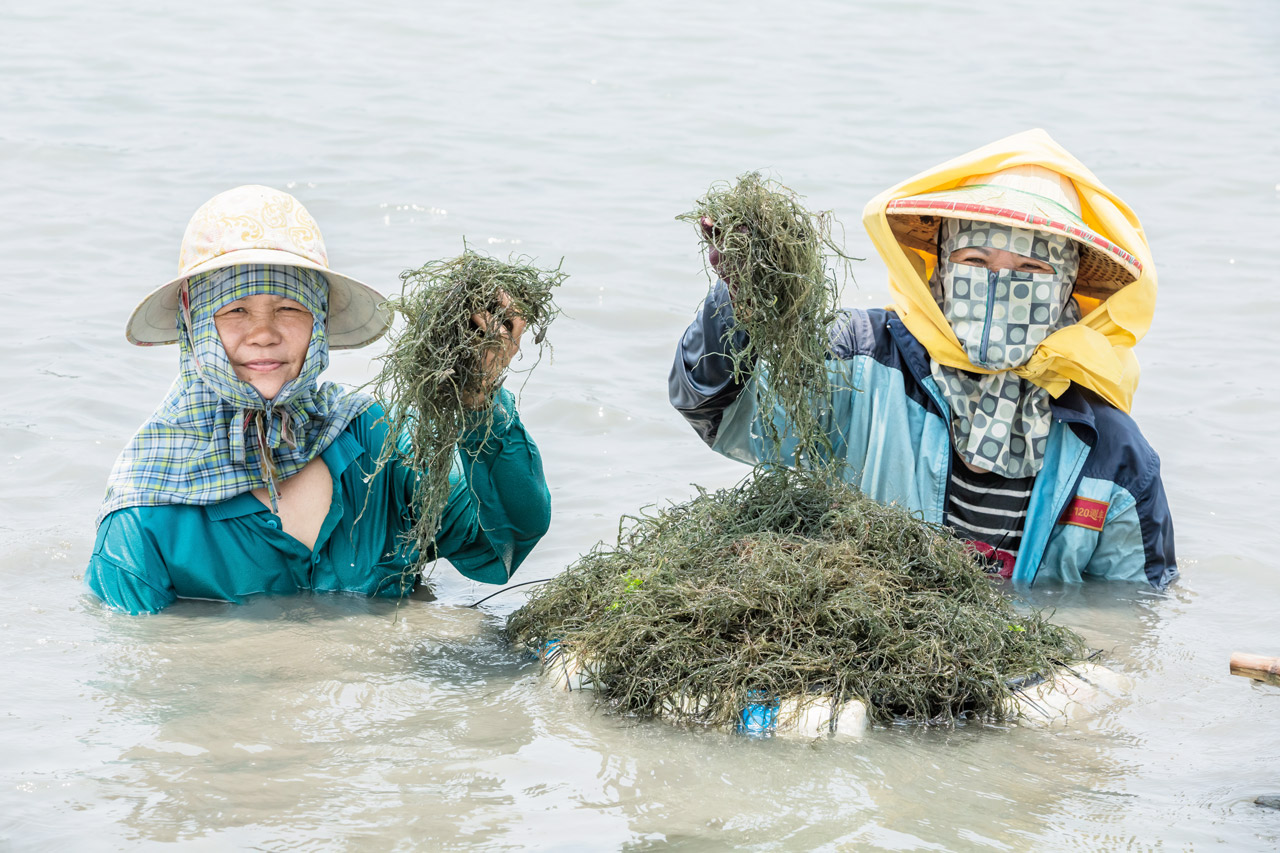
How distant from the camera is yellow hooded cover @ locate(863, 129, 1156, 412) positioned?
4.64 m

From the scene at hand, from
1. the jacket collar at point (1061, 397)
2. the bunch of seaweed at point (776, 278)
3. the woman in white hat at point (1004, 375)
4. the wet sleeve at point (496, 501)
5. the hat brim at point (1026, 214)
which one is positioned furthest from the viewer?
the jacket collar at point (1061, 397)

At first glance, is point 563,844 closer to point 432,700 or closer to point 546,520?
point 432,700

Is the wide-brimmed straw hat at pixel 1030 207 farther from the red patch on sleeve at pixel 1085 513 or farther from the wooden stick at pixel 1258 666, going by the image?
the wooden stick at pixel 1258 666

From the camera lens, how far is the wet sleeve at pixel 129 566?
14.9 ft

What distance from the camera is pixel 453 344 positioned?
393cm

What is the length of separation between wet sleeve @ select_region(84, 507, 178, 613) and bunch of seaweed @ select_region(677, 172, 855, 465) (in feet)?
6.54

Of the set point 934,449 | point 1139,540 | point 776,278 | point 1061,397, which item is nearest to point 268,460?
point 776,278

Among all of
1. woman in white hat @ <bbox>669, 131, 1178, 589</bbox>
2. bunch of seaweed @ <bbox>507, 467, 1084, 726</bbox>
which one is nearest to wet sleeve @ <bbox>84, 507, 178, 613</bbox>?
bunch of seaweed @ <bbox>507, 467, 1084, 726</bbox>

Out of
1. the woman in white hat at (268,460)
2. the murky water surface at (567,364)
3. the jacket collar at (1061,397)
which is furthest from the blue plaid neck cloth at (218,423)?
the jacket collar at (1061,397)

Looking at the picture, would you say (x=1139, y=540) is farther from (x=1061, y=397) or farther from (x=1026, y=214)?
(x=1026, y=214)

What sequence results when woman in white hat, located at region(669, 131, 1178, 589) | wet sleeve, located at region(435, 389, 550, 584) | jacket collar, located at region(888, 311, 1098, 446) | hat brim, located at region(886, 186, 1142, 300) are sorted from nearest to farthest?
wet sleeve, located at region(435, 389, 550, 584) < hat brim, located at region(886, 186, 1142, 300) < woman in white hat, located at region(669, 131, 1178, 589) < jacket collar, located at region(888, 311, 1098, 446)

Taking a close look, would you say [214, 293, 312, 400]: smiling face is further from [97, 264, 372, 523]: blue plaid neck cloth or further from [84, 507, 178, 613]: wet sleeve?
[84, 507, 178, 613]: wet sleeve

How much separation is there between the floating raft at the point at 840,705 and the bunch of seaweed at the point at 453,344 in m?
0.63

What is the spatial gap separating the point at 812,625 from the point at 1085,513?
1522 millimetres
